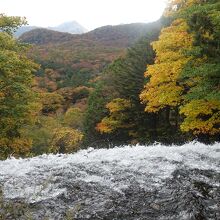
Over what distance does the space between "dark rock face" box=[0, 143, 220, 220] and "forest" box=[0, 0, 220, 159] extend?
10.5 feet

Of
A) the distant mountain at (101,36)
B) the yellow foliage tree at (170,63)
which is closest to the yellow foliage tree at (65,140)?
the yellow foliage tree at (170,63)

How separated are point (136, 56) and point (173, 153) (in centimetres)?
2576

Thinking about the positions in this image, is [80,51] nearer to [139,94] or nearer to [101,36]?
[101,36]

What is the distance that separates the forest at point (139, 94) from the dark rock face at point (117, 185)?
3.21 meters

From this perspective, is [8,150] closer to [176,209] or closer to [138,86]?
[138,86]

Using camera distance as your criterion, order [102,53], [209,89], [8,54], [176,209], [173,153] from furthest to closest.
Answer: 1. [102,53]
2. [8,54]
3. [209,89]
4. [173,153]
5. [176,209]

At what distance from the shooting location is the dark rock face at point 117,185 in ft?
27.0

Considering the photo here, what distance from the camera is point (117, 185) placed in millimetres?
9242

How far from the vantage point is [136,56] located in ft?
120

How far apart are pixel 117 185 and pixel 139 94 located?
26.6m

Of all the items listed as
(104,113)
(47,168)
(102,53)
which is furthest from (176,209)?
(102,53)

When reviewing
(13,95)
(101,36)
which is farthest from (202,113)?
(101,36)

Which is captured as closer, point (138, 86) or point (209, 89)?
point (209, 89)

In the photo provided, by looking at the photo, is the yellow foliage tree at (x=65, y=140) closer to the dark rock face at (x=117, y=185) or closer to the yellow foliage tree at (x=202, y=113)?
the yellow foliage tree at (x=202, y=113)
